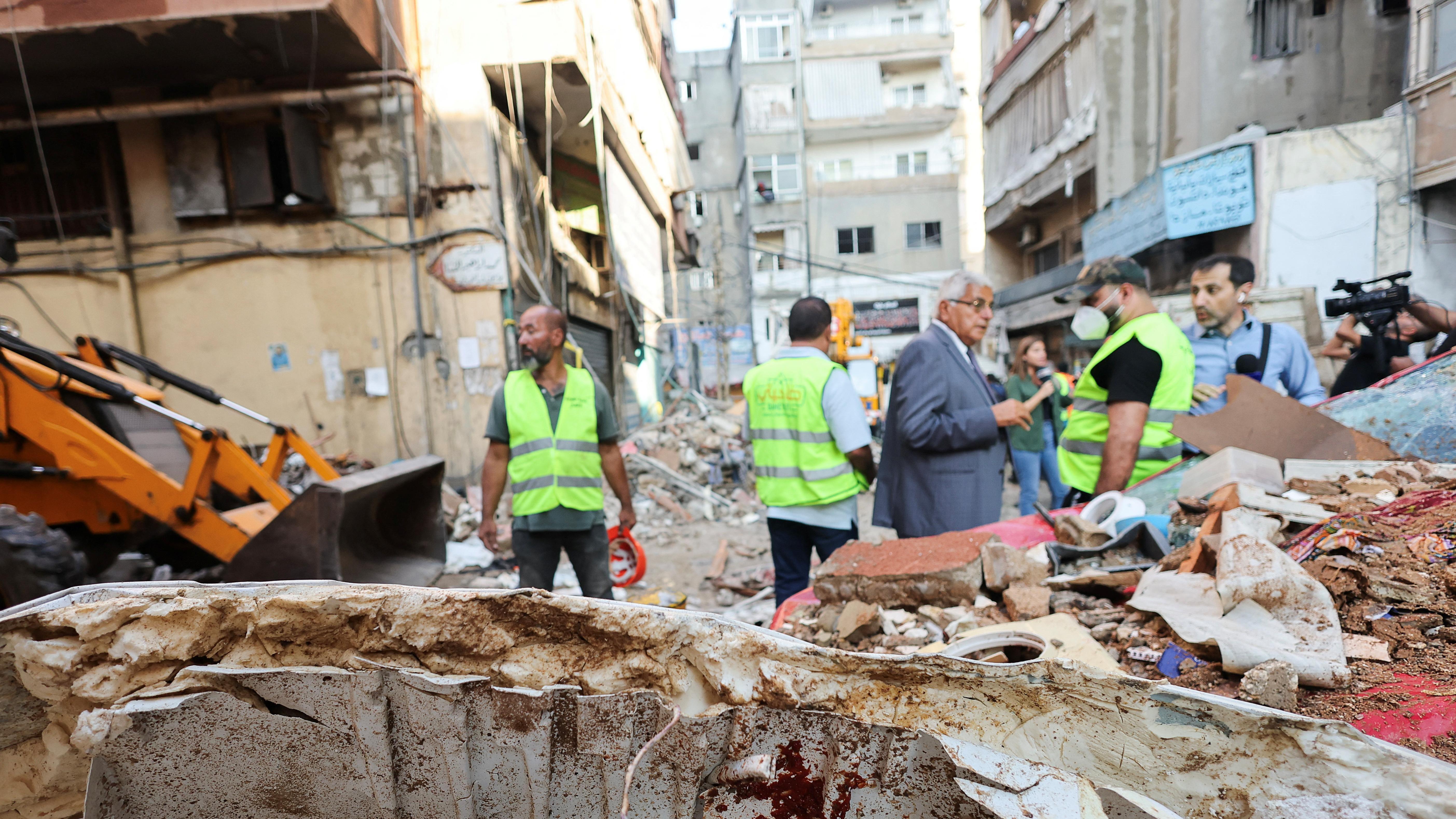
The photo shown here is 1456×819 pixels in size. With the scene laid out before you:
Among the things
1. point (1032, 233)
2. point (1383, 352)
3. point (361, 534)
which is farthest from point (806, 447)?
point (1032, 233)

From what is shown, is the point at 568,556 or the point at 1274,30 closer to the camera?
the point at 568,556

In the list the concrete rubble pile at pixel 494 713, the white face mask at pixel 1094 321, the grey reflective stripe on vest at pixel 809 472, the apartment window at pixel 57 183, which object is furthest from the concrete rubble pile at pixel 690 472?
the apartment window at pixel 57 183

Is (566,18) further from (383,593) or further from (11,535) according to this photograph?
(383,593)

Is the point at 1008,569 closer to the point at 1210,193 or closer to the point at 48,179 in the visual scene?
the point at 48,179

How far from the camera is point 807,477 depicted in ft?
10.2

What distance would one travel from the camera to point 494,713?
3.18 feet

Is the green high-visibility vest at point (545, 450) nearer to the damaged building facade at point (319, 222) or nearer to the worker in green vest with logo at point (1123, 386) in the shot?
the worker in green vest with logo at point (1123, 386)

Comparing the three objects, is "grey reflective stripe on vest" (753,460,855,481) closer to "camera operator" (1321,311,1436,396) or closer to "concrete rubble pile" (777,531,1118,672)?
"concrete rubble pile" (777,531,1118,672)

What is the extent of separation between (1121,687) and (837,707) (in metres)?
0.39

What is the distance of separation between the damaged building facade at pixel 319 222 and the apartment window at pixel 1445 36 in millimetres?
11962

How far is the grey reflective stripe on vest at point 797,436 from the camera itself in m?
3.08

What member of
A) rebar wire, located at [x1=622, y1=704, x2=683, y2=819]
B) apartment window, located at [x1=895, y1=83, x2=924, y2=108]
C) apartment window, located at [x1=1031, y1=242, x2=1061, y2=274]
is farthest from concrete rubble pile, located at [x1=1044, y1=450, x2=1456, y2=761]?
apartment window, located at [x1=895, y1=83, x2=924, y2=108]

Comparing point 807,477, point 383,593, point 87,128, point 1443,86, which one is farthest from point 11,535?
point 1443,86

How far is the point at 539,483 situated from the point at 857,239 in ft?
89.8
